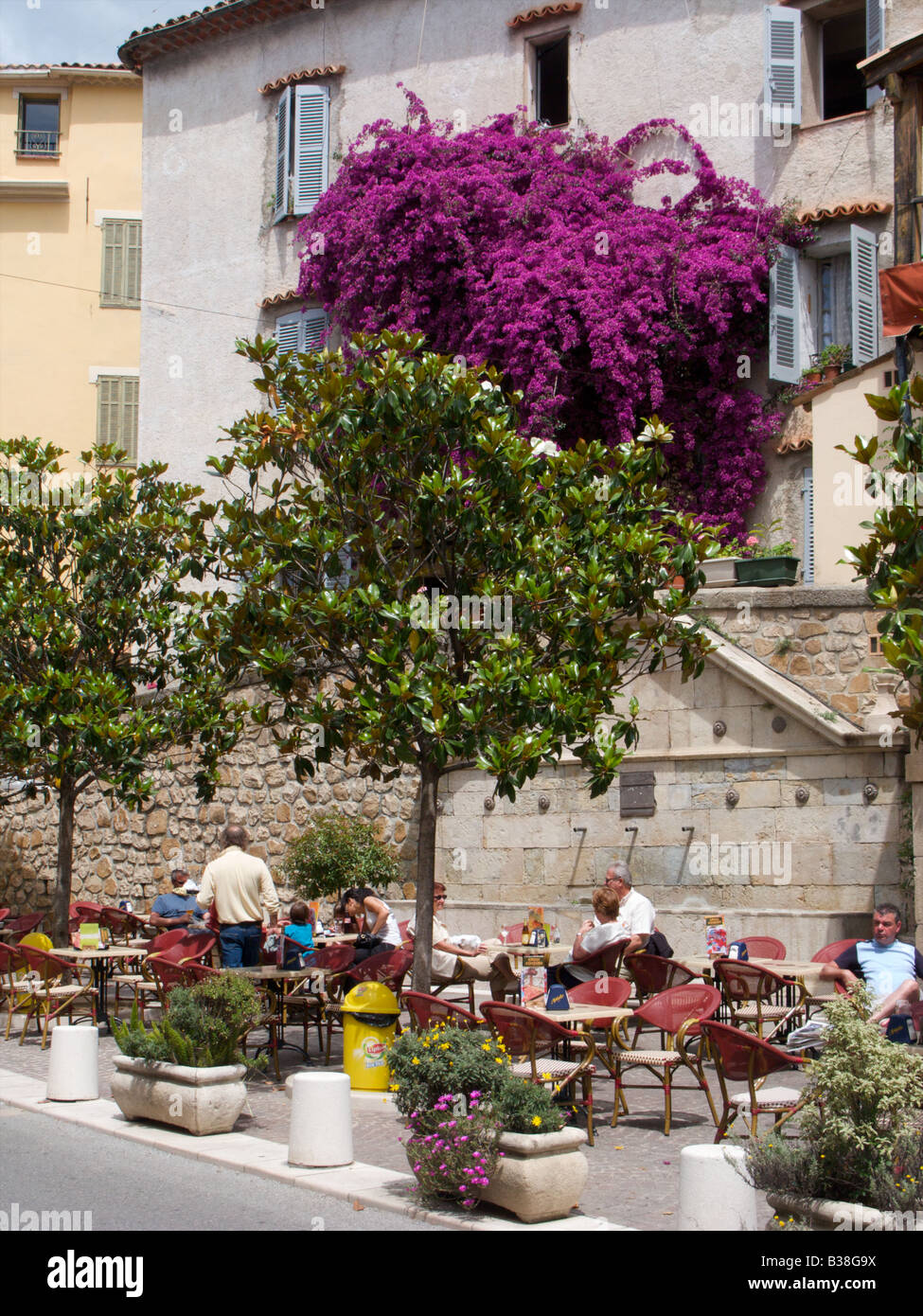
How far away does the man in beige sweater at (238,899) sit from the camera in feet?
39.6

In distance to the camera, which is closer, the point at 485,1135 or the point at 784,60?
the point at 485,1135

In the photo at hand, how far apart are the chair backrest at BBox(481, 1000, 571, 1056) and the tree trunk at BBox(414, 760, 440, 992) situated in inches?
79.7

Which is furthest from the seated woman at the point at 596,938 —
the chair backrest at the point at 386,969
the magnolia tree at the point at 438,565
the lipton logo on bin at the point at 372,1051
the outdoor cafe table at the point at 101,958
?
the outdoor cafe table at the point at 101,958

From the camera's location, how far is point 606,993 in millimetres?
9453

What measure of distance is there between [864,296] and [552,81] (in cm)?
698

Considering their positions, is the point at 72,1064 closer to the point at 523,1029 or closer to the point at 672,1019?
the point at 523,1029

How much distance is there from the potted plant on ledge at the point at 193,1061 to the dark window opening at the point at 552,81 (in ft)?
57.3

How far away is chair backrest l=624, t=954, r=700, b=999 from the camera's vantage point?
427 inches

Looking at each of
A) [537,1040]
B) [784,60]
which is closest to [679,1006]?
[537,1040]

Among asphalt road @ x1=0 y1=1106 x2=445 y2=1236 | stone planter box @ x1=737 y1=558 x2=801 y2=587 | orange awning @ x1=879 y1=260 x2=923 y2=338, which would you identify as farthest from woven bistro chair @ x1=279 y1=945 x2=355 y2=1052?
orange awning @ x1=879 y1=260 x2=923 y2=338

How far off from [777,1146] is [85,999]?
36.6 feet

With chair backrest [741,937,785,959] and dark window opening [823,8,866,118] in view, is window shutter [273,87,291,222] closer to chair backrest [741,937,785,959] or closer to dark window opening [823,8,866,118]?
dark window opening [823,8,866,118]

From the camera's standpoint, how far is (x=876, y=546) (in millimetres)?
7527

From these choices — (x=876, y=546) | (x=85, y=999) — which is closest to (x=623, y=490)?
(x=876, y=546)
